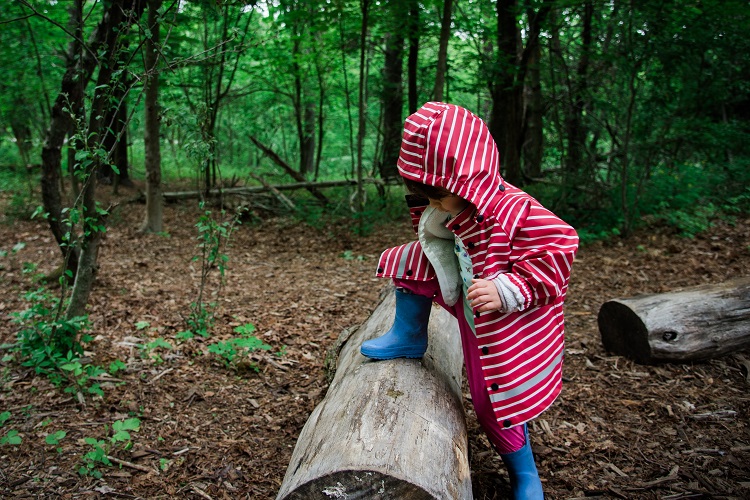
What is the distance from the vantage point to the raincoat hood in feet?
6.32

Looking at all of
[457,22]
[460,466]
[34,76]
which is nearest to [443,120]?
[460,466]

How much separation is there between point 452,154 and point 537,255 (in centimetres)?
48

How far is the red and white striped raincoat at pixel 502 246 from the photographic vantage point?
191 centimetres

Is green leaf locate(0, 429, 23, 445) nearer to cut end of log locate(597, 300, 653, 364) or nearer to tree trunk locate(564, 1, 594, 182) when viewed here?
cut end of log locate(597, 300, 653, 364)

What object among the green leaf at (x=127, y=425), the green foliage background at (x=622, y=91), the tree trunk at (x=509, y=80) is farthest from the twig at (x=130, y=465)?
the tree trunk at (x=509, y=80)

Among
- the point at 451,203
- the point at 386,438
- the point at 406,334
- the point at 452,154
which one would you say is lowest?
the point at 386,438

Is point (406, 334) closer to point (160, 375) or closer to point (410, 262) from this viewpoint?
point (410, 262)

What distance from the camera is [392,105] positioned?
9.95m

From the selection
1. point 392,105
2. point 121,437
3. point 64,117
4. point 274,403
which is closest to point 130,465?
point 121,437

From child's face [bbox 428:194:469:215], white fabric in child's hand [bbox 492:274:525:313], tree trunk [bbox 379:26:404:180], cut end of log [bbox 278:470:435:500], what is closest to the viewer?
cut end of log [bbox 278:470:435:500]

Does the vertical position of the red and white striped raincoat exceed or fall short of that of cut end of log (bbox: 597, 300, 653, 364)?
it exceeds it

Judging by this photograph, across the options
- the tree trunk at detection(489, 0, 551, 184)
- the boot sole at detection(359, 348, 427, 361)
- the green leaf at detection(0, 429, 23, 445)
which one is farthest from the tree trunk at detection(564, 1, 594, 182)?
the green leaf at detection(0, 429, 23, 445)

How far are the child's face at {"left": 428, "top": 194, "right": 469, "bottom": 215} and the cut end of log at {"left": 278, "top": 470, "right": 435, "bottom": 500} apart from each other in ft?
3.28

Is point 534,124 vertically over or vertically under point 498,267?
over
